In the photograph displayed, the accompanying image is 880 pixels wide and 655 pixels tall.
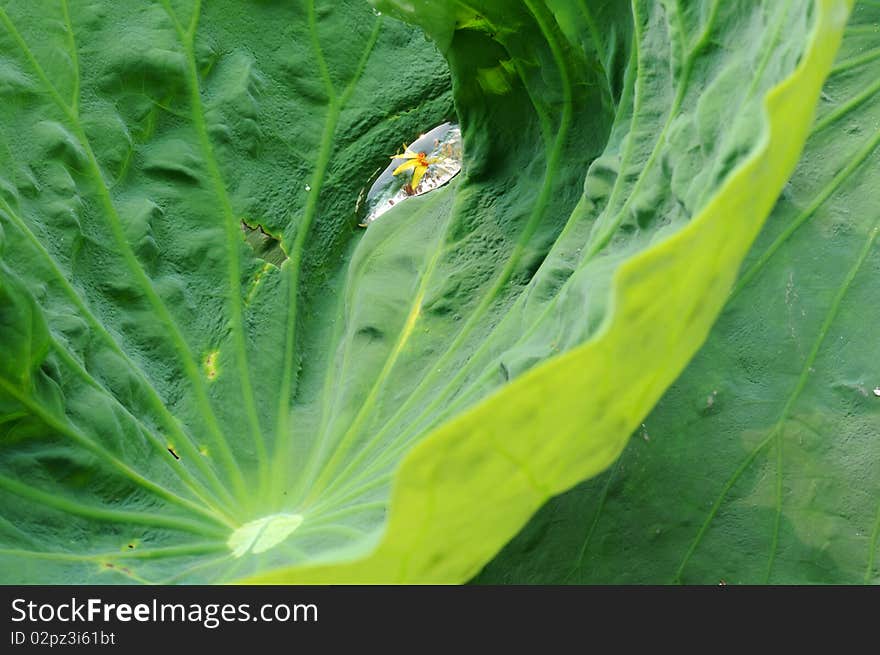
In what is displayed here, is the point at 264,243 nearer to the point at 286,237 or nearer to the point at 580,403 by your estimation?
the point at 286,237

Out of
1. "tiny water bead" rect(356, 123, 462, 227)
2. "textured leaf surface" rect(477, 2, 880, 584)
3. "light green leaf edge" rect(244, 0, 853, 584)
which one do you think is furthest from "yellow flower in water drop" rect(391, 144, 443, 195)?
"light green leaf edge" rect(244, 0, 853, 584)

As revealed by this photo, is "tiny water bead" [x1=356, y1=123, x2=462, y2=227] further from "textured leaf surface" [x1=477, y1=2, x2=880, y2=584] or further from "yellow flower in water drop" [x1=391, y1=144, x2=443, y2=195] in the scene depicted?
"textured leaf surface" [x1=477, y1=2, x2=880, y2=584]

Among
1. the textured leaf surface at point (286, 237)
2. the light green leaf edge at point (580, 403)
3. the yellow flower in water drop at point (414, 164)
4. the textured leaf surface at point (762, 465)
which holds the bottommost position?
the light green leaf edge at point (580, 403)

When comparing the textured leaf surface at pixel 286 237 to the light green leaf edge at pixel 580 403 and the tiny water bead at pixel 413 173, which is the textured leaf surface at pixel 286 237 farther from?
the light green leaf edge at pixel 580 403

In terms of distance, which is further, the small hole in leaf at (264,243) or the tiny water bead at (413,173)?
the tiny water bead at (413,173)

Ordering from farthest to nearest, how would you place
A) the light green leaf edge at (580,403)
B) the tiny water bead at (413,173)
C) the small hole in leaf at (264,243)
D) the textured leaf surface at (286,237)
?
the tiny water bead at (413,173) → the small hole in leaf at (264,243) → the textured leaf surface at (286,237) → the light green leaf edge at (580,403)

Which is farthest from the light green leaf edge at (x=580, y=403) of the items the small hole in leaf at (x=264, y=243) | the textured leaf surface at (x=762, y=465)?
the small hole in leaf at (x=264, y=243)
